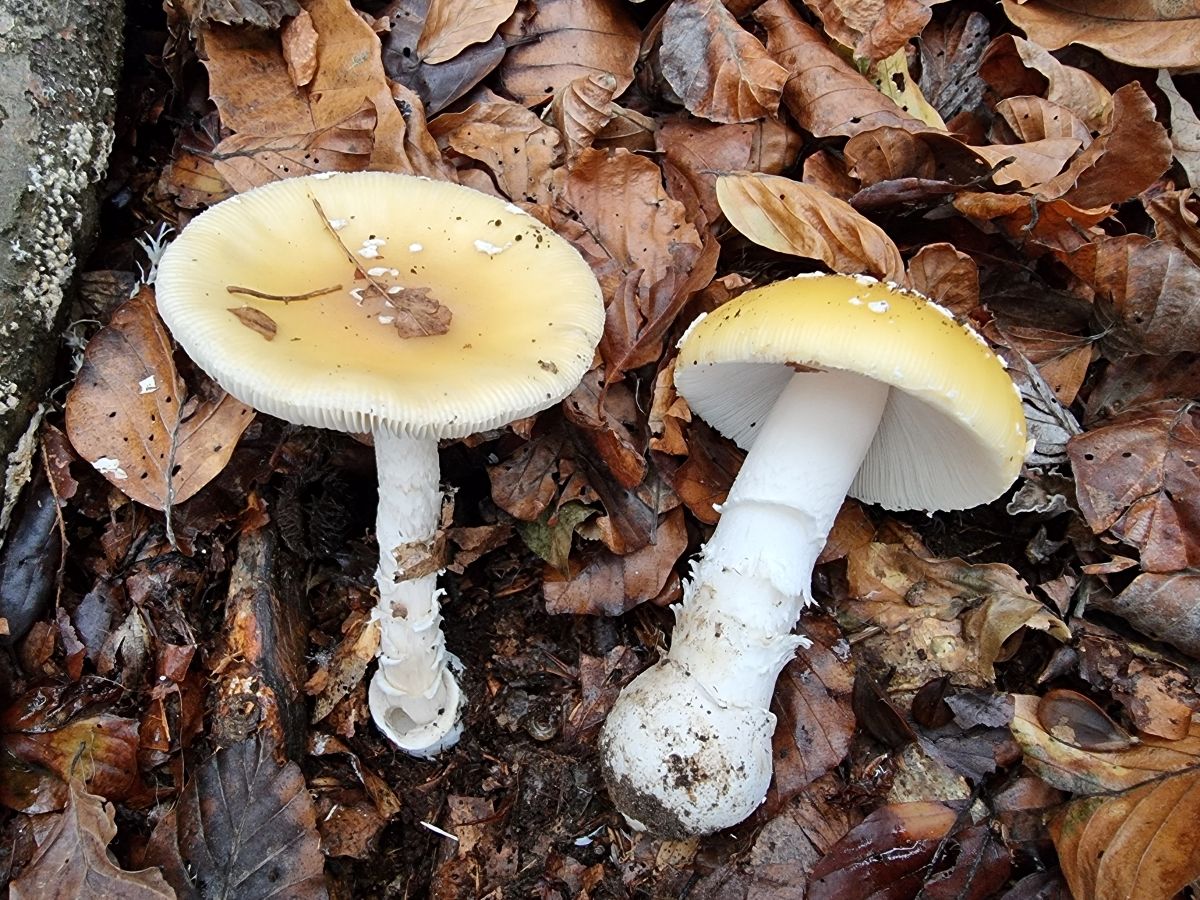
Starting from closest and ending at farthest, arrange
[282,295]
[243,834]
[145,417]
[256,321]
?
1. [256,321]
2. [282,295]
3. [243,834]
4. [145,417]

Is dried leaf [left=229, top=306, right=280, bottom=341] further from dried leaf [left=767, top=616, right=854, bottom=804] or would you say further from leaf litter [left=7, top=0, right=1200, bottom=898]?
dried leaf [left=767, top=616, right=854, bottom=804]

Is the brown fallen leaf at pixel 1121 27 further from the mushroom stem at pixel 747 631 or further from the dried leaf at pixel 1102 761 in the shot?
the dried leaf at pixel 1102 761

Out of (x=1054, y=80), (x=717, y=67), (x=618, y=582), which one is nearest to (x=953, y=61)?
(x=1054, y=80)

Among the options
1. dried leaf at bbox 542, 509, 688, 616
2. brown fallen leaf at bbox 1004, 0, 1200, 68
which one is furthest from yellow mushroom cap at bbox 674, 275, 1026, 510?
brown fallen leaf at bbox 1004, 0, 1200, 68

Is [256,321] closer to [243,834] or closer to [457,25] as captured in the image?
[243,834]

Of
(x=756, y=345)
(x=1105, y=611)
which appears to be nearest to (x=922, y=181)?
(x=756, y=345)

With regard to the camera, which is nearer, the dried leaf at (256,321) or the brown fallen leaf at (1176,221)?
the dried leaf at (256,321)

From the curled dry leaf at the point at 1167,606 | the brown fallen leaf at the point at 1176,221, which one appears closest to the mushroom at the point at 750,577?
the curled dry leaf at the point at 1167,606
